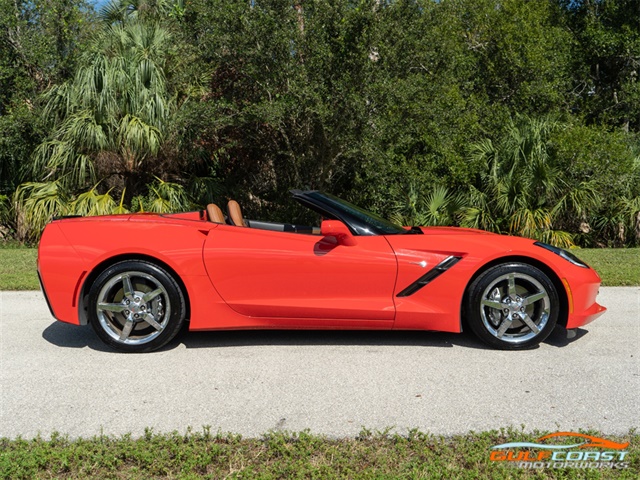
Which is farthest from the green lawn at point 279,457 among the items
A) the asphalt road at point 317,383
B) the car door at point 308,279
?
the car door at point 308,279

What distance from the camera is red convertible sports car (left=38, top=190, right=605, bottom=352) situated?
16.9 feet

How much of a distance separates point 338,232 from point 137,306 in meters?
1.67

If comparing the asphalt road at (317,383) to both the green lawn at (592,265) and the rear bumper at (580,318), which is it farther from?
the green lawn at (592,265)

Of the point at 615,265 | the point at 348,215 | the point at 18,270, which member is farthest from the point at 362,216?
the point at 18,270

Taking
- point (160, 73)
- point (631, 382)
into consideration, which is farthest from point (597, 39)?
point (631, 382)

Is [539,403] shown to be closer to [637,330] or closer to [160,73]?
[637,330]

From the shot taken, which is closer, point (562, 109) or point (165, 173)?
point (165, 173)

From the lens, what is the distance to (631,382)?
4492 millimetres

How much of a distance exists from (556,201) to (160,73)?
852cm

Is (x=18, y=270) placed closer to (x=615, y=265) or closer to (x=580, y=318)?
(x=580, y=318)

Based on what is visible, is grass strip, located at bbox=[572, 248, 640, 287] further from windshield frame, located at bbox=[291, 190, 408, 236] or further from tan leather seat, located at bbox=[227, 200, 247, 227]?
tan leather seat, located at bbox=[227, 200, 247, 227]

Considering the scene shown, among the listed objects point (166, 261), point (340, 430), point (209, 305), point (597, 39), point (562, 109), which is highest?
point (597, 39)

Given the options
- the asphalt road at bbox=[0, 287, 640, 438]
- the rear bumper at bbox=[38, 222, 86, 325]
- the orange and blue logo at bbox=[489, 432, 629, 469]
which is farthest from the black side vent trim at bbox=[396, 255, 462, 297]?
the rear bumper at bbox=[38, 222, 86, 325]

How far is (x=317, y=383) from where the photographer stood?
177 inches
